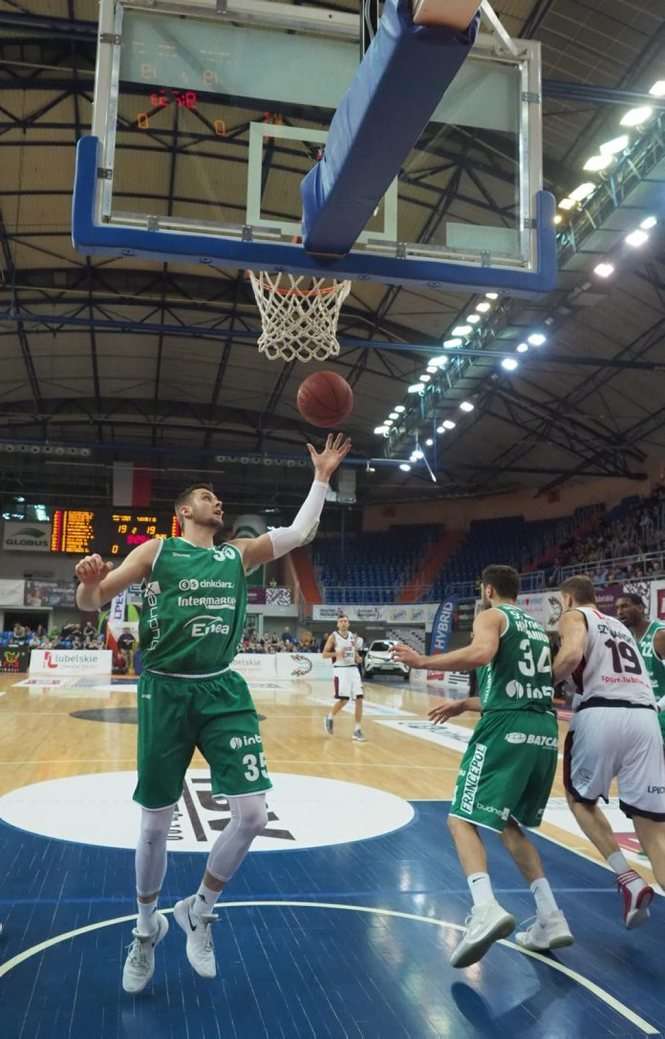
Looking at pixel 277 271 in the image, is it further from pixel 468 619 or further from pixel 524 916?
pixel 468 619

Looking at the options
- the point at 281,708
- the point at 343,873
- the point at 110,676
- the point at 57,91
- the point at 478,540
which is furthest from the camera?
the point at 478,540

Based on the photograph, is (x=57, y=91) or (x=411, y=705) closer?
(x=57, y=91)

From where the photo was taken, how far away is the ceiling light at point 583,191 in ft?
39.8

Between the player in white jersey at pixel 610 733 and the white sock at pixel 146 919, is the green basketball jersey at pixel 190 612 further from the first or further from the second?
the player in white jersey at pixel 610 733

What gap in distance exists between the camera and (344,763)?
912cm

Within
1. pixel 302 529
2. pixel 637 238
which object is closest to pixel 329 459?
pixel 302 529

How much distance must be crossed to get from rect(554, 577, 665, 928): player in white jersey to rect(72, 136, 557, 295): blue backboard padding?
201 cm

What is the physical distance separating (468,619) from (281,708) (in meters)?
13.0

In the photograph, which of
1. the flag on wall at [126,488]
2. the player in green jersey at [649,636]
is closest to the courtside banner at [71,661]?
the flag on wall at [126,488]

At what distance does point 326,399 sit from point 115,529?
29605 millimetres

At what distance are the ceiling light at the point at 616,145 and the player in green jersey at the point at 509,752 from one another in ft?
32.3

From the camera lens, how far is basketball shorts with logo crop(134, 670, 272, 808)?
332 centimetres

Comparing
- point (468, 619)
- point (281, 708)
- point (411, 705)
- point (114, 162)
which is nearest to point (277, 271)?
point (114, 162)

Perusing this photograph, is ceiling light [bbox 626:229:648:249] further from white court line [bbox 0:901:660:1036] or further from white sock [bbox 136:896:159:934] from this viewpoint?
white sock [bbox 136:896:159:934]
